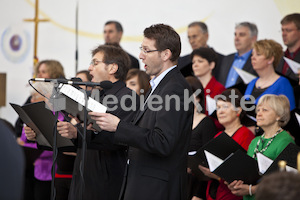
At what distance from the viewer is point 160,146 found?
297 centimetres

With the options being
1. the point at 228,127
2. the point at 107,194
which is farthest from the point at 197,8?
the point at 107,194

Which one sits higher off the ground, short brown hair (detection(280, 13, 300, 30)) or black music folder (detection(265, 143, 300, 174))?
short brown hair (detection(280, 13, 300, 30))

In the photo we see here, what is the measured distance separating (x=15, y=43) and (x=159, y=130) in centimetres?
616

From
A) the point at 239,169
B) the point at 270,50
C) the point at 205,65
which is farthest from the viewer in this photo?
the point at 205,65

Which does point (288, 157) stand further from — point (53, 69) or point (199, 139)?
point (53, 69)

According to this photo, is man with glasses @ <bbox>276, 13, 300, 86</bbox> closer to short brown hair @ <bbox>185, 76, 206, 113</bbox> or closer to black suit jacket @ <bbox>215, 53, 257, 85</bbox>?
black suit jacket @ <bbox>215, 53, 257, 85</bbox>

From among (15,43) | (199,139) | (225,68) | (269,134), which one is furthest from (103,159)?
(15,43)

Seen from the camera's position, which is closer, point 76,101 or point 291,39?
point 76,101

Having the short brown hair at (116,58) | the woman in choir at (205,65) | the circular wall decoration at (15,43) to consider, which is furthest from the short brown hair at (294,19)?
the circular wall decoration at (15,43)

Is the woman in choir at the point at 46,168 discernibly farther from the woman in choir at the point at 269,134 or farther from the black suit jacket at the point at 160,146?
the woman in choir at the point at 269,134

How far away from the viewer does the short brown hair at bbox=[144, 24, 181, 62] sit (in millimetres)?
3232

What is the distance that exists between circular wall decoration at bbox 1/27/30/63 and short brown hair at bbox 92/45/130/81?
4.75m

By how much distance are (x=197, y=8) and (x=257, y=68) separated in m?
2.45

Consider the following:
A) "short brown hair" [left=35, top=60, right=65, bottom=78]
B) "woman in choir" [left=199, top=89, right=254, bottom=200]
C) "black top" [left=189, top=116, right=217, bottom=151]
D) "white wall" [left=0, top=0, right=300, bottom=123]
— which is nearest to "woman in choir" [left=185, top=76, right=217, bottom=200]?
"black top" [left=189, top=116, right=217, bottom=151]
